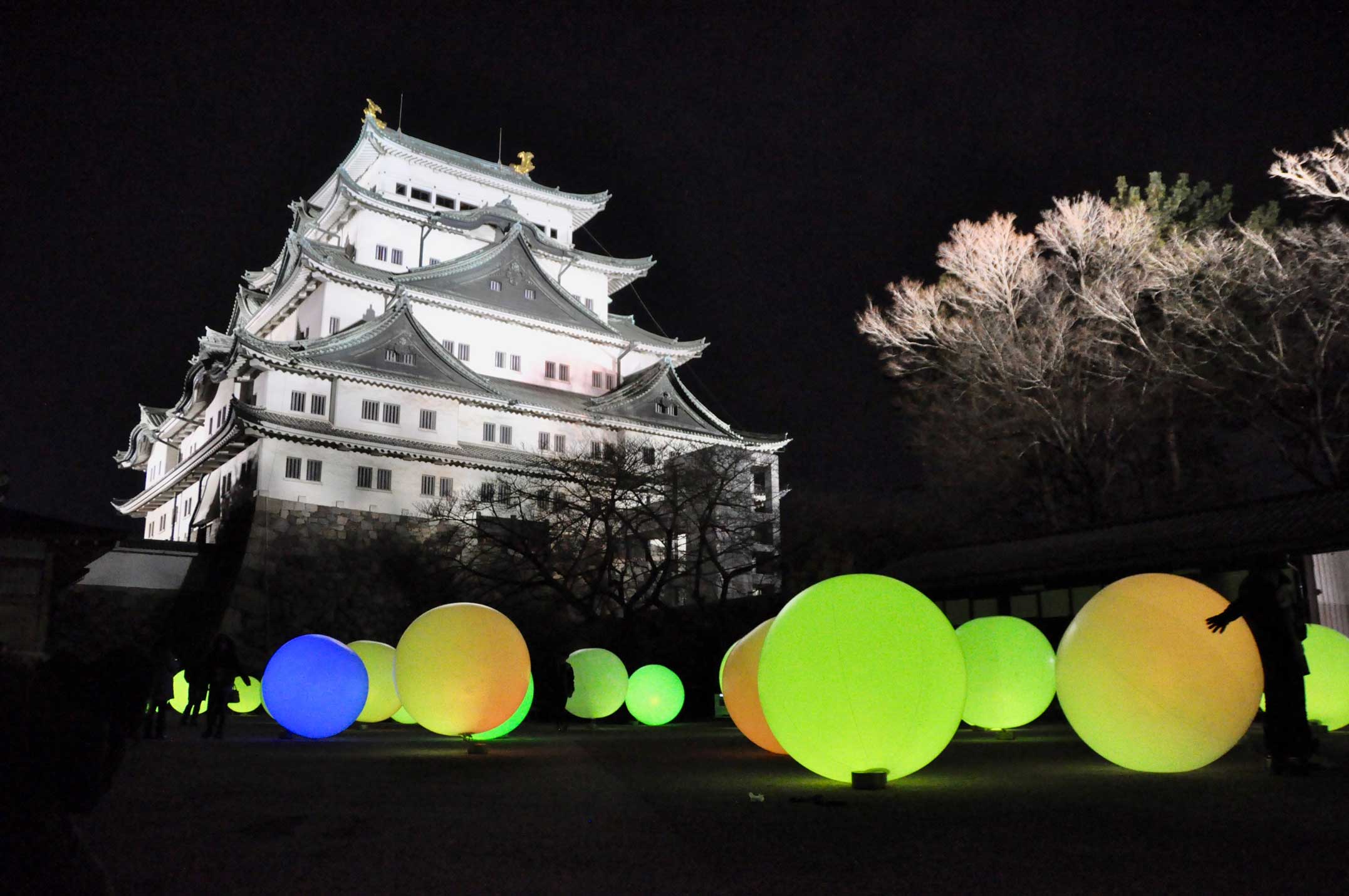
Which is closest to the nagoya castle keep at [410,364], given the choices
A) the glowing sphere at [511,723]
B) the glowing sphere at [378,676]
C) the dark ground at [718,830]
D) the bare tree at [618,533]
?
the bare tree at [618,533]

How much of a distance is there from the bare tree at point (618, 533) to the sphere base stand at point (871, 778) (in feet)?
52.0

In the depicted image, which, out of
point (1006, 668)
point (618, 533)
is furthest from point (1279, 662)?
point (618, 533)

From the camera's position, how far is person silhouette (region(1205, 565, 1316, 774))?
7.19 meters

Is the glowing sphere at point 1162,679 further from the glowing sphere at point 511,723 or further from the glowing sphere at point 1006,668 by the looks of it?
the glowing sphere at point 511,723

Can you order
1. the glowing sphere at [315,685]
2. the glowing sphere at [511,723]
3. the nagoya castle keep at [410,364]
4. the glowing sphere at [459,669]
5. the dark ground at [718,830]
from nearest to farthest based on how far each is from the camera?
1. the dark ground at [718,830]
2. the glowing sphere at [459,669]
3. the glowing sphere at [315,685]
4. the glowing sphere at [511,723]
5. the nagoya castle keep at [410,364]

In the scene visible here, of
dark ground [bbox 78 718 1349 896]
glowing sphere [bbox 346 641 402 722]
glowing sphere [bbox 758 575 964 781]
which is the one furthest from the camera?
glowing sphere [bbox 346 641 402 722]

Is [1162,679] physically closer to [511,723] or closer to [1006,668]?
[1006,668]

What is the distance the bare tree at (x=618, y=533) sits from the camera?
2325 cm

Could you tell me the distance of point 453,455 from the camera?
108ft

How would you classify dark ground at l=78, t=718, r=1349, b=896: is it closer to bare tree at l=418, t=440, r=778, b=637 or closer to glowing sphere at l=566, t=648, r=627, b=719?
glowing sphere at l=566, t=648, r=627, b=719

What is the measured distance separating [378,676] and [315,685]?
2.00m

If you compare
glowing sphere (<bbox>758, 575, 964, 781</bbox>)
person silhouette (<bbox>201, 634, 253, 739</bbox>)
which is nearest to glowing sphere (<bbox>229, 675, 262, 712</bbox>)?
person silhouette (<bbox>201, 634, 253, 739</bbox>)

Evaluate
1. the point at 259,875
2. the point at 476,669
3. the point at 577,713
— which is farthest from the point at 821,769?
the point at 577,713

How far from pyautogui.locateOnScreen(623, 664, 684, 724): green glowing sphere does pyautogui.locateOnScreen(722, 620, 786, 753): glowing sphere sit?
6711mm
